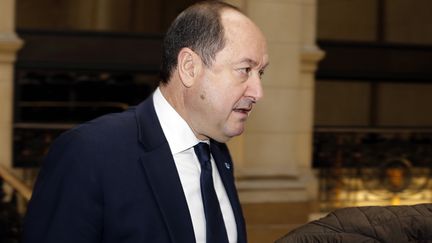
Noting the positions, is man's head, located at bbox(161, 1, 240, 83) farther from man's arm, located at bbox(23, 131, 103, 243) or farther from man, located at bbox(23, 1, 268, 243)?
man's arm, located at bbox(23, 131, 103, 243)

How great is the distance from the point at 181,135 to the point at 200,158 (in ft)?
0.31

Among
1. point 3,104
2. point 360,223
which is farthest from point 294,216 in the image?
point 360,223

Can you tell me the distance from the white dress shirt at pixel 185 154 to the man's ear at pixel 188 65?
0.13 m

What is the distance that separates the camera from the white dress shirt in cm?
234

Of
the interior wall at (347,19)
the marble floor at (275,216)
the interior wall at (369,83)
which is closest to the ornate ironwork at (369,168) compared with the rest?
the interior wall at (369,83)

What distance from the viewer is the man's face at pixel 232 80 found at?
7.42ft

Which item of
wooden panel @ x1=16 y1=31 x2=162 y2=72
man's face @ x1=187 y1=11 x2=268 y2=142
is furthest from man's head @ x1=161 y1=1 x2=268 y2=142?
wooden panel @ x1=16 y1=31 x2=162 y2=72

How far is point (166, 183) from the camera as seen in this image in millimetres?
2264

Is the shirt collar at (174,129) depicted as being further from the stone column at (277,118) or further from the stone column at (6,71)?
the stone column at (277,118)

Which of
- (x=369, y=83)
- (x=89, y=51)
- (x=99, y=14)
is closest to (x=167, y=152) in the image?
(x=89, y=51)

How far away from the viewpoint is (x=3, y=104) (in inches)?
360

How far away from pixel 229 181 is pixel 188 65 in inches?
18.7

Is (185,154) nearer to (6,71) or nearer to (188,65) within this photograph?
(188,65)

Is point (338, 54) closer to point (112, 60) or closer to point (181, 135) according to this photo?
point (112, 60)
